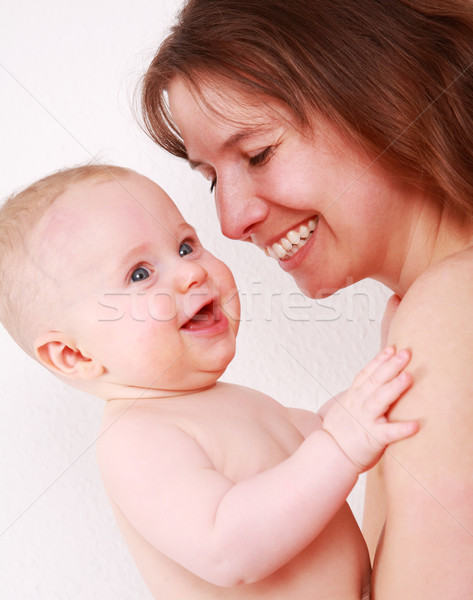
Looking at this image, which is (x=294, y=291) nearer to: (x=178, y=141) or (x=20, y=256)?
(x=178, y=141)

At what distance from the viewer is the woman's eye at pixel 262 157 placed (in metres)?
1.43

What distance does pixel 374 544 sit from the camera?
1.71 metres

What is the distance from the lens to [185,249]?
4.65 ft

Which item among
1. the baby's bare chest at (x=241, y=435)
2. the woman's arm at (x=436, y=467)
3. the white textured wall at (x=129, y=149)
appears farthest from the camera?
the white textured wall at (x=129, y=149)

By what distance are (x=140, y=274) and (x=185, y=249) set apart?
11 cm

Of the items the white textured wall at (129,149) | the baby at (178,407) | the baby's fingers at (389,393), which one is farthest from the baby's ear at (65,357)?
the white textured wall at (129,149)

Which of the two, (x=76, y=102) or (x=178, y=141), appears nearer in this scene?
(x=178, y=141)

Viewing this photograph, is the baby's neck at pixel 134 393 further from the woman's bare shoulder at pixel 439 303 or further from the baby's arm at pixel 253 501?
the woman's bare shoulder at pixel 439 303

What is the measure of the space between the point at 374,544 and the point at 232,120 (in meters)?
0.93

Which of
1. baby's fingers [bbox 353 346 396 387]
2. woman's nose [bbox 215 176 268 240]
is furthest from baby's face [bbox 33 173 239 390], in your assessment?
baby's fingers [bbox 353 346 396 387]

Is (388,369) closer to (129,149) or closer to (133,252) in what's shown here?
(133,252)

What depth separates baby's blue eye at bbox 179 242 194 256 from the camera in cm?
141

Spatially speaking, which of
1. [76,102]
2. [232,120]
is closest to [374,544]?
[232,120]

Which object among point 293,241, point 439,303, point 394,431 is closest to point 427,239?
point 293,241
